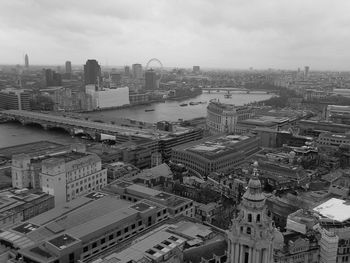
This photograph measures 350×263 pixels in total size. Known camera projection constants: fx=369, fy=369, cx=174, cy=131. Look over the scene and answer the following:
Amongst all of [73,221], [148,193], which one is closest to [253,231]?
[73,221]

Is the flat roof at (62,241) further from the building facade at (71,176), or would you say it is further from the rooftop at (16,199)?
the building facade at (71,176)

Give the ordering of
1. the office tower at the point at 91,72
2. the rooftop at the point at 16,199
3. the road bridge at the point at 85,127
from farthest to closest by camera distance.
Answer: the office tower at the point at 91,72
the road bridge at the point at 85,127
the rooftop at the point at 16,199

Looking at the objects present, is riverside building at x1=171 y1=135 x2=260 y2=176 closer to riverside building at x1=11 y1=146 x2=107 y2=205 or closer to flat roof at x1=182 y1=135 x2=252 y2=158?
flat roof at x1=182 y1=135 x2=252 y2=158

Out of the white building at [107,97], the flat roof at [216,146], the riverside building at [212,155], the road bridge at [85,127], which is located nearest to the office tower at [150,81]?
the white building at [107,97]

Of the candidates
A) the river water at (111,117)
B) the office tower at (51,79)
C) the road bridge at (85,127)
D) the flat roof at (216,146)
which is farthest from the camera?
the office tower at (51,79)

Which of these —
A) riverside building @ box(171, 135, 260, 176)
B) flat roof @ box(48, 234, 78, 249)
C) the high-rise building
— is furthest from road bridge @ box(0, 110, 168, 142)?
the high-rise building

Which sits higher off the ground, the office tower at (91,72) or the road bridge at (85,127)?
the office tower at (91,72)

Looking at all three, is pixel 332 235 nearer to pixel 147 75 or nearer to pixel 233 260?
pixel 233 260
